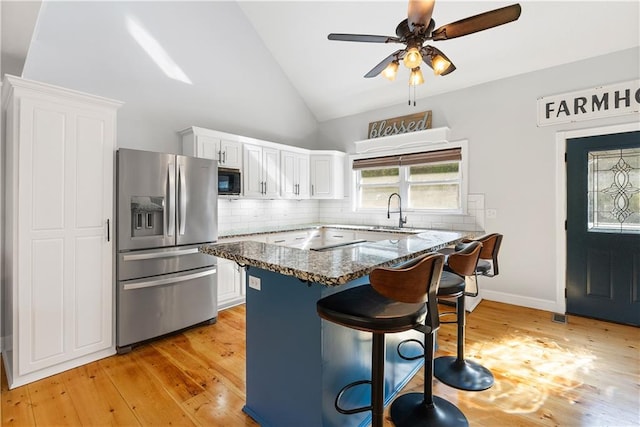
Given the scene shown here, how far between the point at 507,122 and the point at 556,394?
119 inches

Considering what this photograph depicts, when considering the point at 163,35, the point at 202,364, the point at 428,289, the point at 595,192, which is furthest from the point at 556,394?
the point at 163,35

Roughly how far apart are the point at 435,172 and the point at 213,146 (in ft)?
10.3

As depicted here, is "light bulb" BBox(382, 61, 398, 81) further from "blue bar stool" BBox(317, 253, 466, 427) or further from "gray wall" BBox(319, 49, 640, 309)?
"gray wall" BBox(319, 49, 640, 309)

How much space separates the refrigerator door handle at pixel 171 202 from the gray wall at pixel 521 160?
11.8 ft

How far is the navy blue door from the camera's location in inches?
122

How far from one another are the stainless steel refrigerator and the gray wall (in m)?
3.38

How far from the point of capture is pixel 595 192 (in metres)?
3.29

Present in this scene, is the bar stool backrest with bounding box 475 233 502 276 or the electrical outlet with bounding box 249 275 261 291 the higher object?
the bar stool backrest with bounding box 475 233 502 276

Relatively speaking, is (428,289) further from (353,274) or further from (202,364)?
(202,364)

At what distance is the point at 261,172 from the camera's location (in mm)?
4438

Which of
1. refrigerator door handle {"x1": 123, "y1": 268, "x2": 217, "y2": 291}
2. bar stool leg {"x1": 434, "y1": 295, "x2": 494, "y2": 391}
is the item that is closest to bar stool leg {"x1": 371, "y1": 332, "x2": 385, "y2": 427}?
bar stool leg {"x1": 434, "y1": 295, "x2": 494, "y2": 391}

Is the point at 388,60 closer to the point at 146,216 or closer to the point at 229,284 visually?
the point at 146,216

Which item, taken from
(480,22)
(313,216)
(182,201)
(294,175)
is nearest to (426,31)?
Answer: (480,22)

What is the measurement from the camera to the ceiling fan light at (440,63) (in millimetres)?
2231
